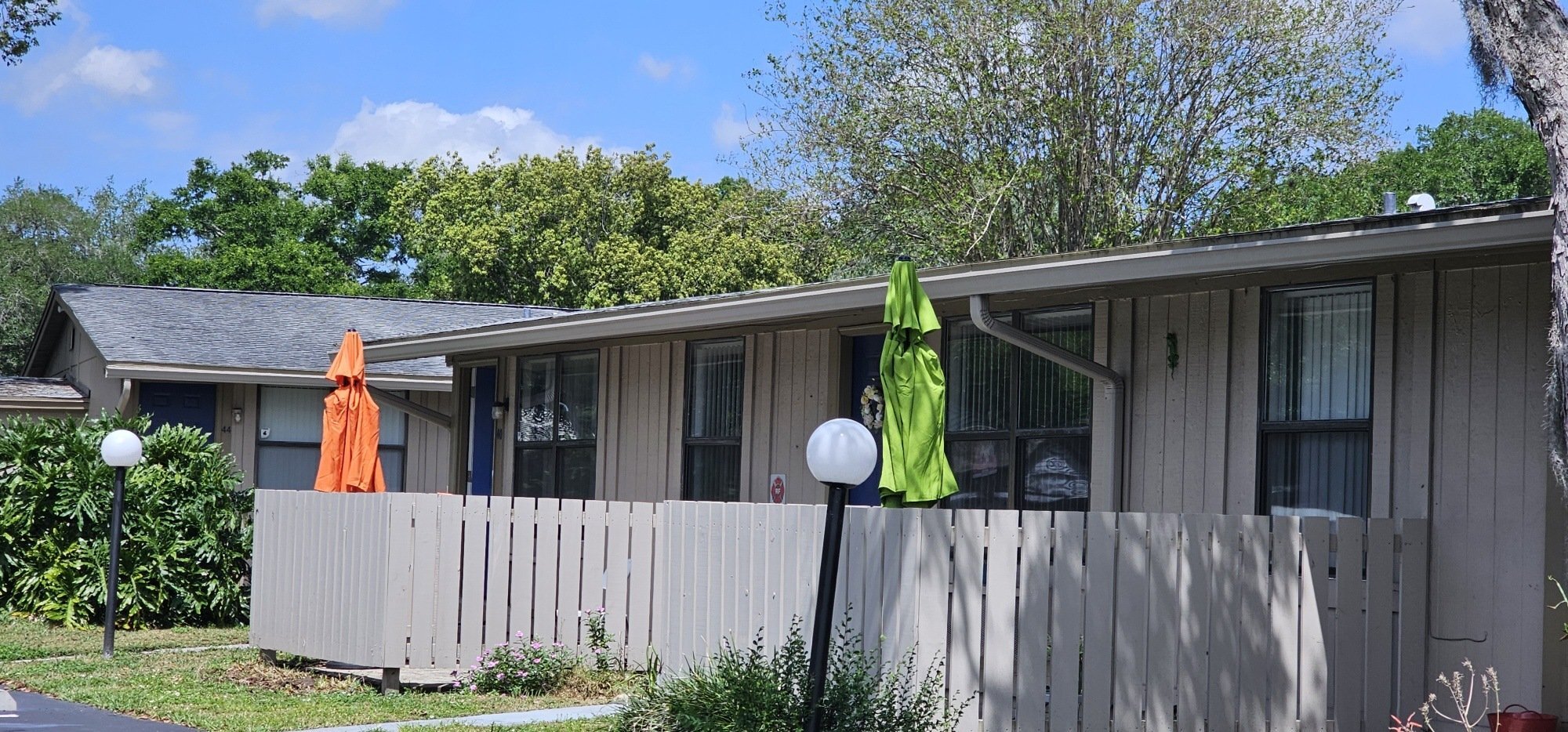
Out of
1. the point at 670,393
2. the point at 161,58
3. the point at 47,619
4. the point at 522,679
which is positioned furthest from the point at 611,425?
the point at 161,58

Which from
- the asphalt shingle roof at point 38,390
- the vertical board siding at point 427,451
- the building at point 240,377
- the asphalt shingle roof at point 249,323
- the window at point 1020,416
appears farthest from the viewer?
the asphalt shingle roof at point 38,390

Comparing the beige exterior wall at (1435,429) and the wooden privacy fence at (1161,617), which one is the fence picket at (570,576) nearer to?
the wooden privacy fence at (1161,617)

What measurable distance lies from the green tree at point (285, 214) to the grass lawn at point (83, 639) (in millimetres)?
31785

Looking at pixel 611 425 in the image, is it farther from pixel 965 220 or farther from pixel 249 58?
pixel 249 58

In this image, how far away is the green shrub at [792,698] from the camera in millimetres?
6500

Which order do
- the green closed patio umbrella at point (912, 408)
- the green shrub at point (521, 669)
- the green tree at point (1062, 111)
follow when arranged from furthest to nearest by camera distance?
the green tree at point (1062, 111) < the green shrub at point (521, 669) < the green closed patio umbrella at point (912, 408)

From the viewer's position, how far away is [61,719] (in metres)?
8.34

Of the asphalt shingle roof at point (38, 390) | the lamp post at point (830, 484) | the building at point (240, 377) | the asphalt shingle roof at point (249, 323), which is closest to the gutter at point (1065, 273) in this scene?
the lamp post at point (830, 484)

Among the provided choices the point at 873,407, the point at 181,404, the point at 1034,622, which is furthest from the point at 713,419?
the point at 181,404

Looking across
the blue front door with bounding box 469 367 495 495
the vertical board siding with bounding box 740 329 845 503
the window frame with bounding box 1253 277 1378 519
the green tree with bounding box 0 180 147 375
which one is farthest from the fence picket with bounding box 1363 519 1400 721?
the green tree with bounding box 0 180 147 375

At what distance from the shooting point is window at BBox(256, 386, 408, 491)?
1805cm

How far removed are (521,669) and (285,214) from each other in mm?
39424

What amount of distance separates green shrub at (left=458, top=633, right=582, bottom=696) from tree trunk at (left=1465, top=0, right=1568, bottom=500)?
580 centimetres

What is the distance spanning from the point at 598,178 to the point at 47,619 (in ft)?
76.5
